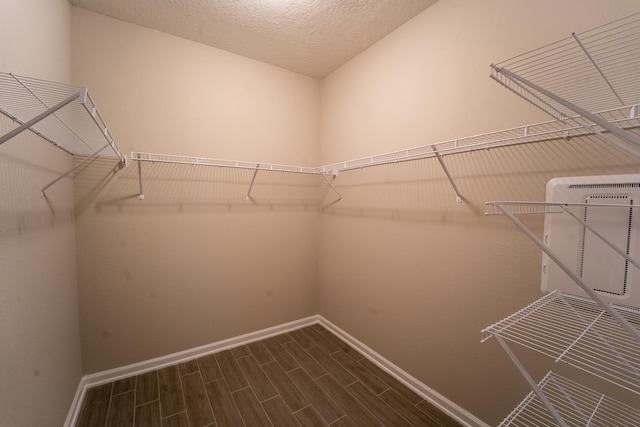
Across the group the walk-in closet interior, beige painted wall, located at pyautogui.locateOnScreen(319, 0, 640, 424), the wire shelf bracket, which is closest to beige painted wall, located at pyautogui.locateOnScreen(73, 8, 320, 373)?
the walk-in closet interior

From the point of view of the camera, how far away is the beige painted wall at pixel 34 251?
0.92m

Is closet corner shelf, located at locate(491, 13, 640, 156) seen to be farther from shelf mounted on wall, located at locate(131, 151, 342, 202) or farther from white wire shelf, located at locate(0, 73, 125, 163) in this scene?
shelf mounted on wall, located at locate(131, 151, 342, 202)

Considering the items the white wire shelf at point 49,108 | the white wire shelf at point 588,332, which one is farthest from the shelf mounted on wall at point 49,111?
the white wire shelf at point 588,332

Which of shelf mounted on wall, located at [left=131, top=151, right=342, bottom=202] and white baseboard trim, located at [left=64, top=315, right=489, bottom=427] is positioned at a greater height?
shelf mounted on wall, located at [left=131, top=151, right=342, bottom=202]

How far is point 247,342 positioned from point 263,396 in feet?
2.20

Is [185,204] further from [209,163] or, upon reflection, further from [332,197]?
[332,197]

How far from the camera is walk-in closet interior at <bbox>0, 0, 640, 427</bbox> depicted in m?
0.99

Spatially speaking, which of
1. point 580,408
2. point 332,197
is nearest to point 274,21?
point 332,197

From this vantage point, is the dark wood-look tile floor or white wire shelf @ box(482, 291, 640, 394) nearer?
white wire shelf @ box(482, 291, 640, 394)

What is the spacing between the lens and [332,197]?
8.25ft

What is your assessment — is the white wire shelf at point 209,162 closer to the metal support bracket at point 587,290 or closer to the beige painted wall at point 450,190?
the beige painted wall at point 450,190

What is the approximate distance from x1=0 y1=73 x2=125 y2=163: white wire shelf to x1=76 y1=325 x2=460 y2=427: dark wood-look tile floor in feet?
5.21

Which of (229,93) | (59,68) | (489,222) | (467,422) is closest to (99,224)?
(59,68)

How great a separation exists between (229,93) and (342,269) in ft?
6.01
